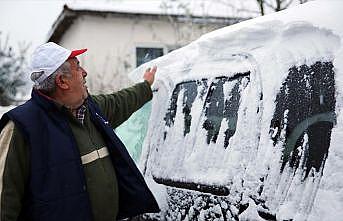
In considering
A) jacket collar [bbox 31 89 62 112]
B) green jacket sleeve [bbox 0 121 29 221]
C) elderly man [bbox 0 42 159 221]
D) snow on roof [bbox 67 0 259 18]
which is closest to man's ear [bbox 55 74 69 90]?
elderly man [bbox 0 42 159 221]

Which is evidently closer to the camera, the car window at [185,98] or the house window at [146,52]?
the car window at [185,98]

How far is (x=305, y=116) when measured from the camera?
1778 mm

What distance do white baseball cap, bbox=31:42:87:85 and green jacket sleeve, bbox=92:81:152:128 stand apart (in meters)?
0.57

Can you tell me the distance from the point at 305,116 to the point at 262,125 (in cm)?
22

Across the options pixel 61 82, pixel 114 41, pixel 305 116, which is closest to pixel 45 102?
A: pixel 61 82

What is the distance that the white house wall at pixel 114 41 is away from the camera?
12602 millimetres

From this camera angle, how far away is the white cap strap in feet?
7.89

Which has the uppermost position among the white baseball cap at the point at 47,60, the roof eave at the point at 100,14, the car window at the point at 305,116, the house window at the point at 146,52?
the roof eave at the point at 100,14

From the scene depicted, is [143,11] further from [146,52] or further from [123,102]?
[123,102]

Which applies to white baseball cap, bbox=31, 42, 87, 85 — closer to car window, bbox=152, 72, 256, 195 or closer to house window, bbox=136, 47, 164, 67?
car window, bbox=152, 72, 256, 195

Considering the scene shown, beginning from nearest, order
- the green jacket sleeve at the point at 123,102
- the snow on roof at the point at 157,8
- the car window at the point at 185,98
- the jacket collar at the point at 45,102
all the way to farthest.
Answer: the jacket collar at the point at 45,102 → the car window at the point at 185,98 → the green jacket sleeve at the point at 123,102 → the snow on roof at the point at 157,8

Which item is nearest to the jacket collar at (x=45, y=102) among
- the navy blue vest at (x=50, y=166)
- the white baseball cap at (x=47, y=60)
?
the navy blue vest at (x=50, y=166)

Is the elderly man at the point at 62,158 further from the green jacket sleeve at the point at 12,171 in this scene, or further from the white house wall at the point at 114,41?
the white house wall at the point at 114,41

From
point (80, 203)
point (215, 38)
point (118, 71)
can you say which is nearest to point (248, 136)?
point (215, 38)
